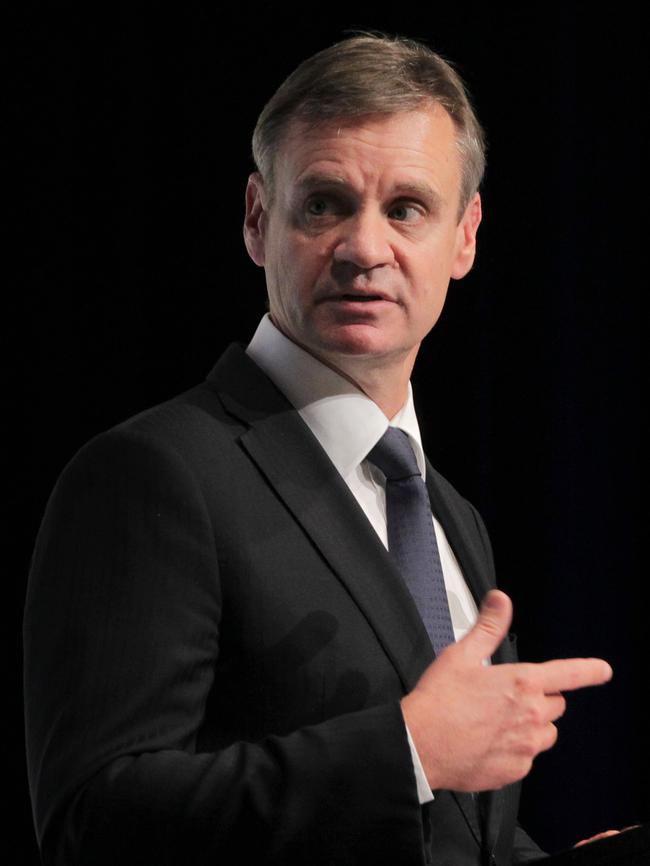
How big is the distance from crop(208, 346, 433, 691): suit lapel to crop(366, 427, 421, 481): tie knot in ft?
0.36

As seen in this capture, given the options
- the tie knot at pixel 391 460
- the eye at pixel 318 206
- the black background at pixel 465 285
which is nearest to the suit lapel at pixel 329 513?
the tie knot at pixel 391 460

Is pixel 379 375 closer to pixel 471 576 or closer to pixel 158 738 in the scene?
pixel 471 576

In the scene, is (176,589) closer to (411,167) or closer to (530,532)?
(411,167)

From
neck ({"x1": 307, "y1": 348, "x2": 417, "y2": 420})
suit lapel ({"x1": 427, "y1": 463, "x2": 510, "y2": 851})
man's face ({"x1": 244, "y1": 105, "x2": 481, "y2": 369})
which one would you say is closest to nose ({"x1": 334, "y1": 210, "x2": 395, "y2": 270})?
man's face ({"x1": 244, "y1": 105, "x2": 481, "y2": 369})

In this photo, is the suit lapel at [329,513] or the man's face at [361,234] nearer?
the suit lapel at [329,513]

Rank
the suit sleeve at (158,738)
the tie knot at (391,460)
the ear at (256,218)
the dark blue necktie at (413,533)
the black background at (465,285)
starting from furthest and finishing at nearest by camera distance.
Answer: the black background at (465,285) → the ear at (256,218) → the tie knot at (391,460) → the dark blue necktie at (413,533) → the suit sleeve at (158,738)

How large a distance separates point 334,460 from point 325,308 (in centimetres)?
19

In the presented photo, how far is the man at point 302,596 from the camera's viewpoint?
4.11 ft

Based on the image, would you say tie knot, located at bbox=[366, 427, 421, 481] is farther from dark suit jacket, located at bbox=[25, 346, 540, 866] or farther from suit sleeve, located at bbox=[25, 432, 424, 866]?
suit sleeve, located at bbox=[25, 432, 424, 866]

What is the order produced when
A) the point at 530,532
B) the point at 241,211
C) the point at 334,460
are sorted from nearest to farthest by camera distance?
the point at 334,460 < the point at 241,211 < the point at 530,532

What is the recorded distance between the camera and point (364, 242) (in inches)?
63.2

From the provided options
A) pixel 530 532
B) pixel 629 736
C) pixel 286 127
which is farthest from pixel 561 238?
pixel 286 127

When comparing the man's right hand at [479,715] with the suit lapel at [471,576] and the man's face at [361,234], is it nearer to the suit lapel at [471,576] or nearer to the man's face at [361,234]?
the suit lapel at [471,576]

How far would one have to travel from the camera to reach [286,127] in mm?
1714
